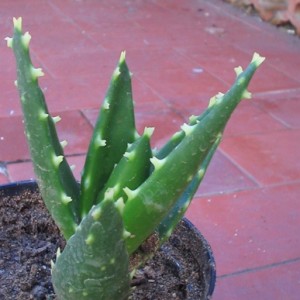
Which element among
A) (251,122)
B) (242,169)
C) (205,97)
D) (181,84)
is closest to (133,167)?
(242,169)

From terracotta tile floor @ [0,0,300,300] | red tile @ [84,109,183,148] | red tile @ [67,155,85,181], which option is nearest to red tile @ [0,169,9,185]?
terracotta tile floor @ [0,0,300,300]

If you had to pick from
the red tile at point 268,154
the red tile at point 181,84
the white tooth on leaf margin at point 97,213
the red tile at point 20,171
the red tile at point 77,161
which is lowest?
the red tile at point 181,84

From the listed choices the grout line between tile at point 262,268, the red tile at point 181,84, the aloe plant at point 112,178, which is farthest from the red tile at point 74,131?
the aloe plant at point 112,178

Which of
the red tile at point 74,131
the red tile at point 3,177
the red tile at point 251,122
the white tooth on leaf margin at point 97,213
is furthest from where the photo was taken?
the red tile at point 251,122

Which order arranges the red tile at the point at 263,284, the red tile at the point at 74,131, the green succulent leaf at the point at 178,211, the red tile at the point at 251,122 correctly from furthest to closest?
the red tile at the point at 251,122, the red tile at the point at 74,131, the red tile at the point at 263,284, the green succulent leaf at the point at 178,211

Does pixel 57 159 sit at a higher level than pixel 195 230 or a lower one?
higher

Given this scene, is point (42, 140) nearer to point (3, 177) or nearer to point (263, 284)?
point (263, 284)

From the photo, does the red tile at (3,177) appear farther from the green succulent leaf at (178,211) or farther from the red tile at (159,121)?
the green succulent leaf at (178,211)

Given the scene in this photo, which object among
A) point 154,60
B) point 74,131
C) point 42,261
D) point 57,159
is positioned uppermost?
point 57,159

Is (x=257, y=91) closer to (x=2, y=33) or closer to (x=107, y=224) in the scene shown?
(x=2, y=33)
